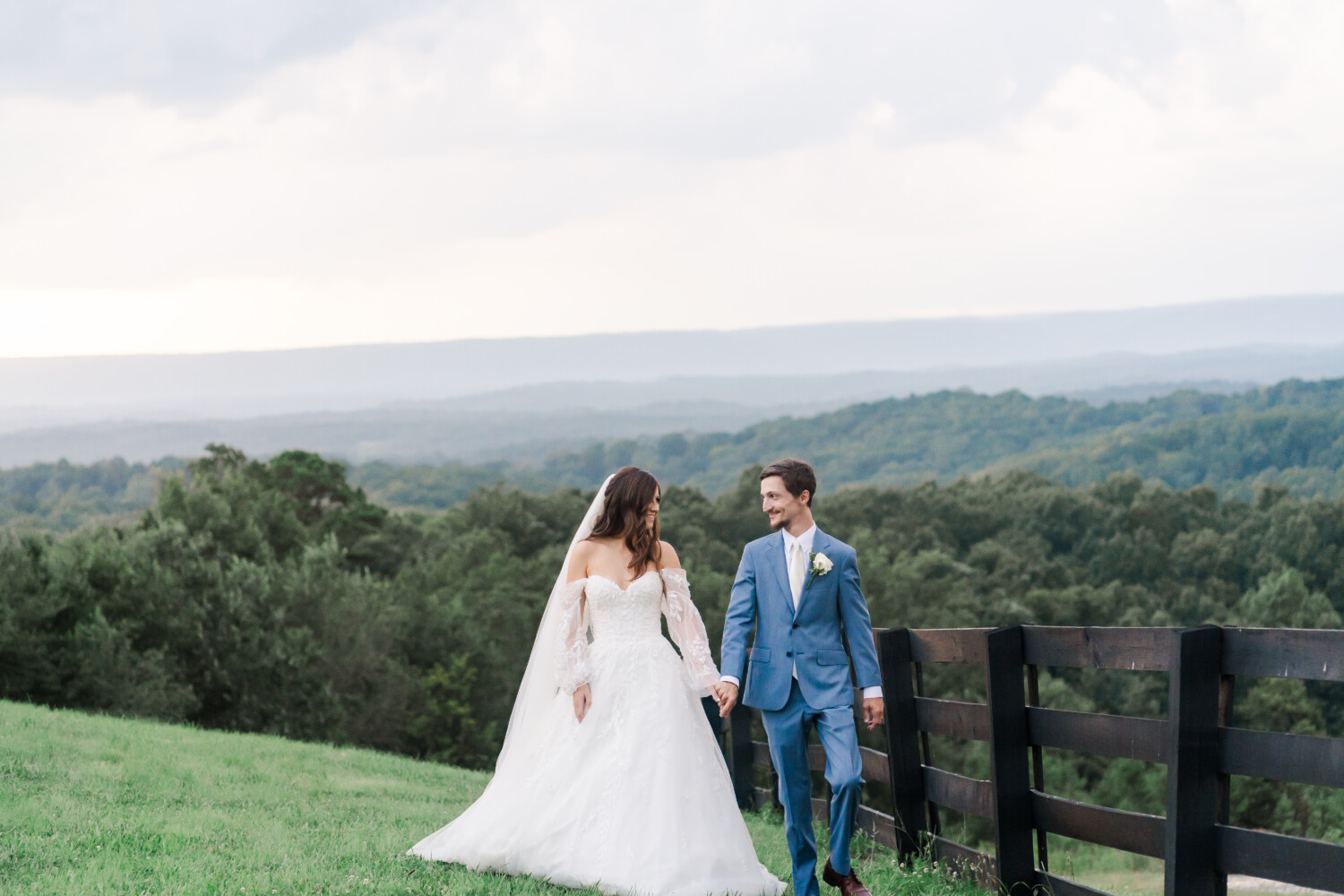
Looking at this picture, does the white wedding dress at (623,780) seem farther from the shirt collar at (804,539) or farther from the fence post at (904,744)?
the fence post at (904,744)

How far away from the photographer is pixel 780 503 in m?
5.66

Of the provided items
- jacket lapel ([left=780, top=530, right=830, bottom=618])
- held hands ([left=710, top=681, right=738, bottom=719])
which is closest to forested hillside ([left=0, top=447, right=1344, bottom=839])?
held hands ([left=710, top=681, right=738, bottom=719])

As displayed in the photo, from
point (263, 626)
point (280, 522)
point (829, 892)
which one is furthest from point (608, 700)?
point (280, 522)

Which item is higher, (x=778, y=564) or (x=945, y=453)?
(x=778, y=564)

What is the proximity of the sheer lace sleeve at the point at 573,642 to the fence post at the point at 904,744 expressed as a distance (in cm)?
161

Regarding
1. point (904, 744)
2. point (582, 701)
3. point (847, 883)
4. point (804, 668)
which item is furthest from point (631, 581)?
point (847, 883)

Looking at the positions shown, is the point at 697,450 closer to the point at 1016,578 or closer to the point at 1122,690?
the point at 1016,578

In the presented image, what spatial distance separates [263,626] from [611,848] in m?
31.3

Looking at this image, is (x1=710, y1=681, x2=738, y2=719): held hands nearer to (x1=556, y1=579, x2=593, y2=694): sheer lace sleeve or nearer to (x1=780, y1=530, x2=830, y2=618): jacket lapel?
(x1=780, y1=530, x2=830, y2=618): jacket lapel

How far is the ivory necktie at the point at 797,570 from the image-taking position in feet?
18.6

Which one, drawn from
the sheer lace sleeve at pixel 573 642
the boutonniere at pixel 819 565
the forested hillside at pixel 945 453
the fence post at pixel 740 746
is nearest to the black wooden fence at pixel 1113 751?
the boutonniere at pixel 819 565

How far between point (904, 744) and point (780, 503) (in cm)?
179

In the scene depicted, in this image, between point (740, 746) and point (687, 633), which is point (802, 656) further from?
point (740, 746)

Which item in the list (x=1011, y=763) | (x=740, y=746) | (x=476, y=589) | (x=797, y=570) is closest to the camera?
(x=1011, y=763)
